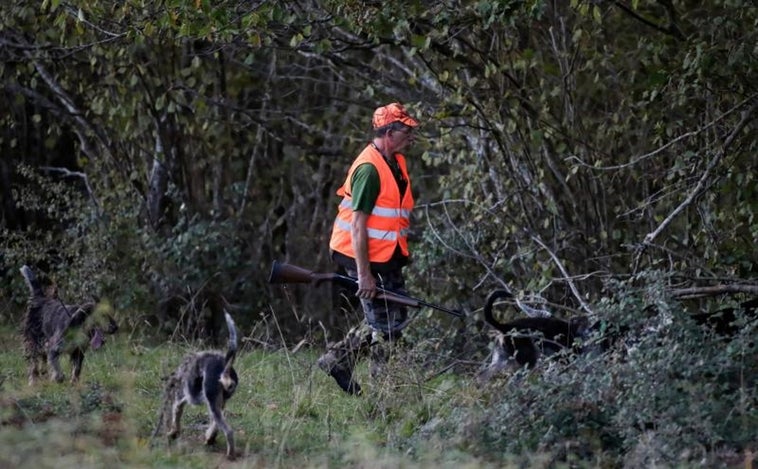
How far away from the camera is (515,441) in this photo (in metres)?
7.59

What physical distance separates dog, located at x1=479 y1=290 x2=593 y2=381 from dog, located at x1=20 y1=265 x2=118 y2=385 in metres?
2.80

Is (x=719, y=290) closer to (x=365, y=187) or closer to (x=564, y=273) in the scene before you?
(x=564, y=273)

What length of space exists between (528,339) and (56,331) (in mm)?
3476

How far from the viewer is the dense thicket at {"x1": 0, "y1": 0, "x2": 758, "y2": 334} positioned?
10.8m

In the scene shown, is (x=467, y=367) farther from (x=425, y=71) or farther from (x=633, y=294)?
(x=425, y=71)

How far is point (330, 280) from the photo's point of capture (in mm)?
9781

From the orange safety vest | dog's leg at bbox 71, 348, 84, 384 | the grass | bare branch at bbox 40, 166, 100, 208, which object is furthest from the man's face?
bare branch at bbox 40, 166, 100, 208

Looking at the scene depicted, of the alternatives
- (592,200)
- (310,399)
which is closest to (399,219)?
(310,399)

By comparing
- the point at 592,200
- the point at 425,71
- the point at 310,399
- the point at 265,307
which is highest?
the point at 425,71

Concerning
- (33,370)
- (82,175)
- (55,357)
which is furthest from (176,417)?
(82,175)

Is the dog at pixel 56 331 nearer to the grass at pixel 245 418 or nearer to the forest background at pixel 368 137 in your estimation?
the grass at pixel 245 418

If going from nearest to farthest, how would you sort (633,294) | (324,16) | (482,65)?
(633,294) → (324,16) → (482,65)

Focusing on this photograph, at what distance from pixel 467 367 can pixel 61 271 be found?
19.5 ft

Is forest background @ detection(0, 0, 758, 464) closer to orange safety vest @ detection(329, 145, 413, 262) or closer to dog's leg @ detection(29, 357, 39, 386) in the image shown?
orange safety vest @ detection(329, 145, 413, 262)
